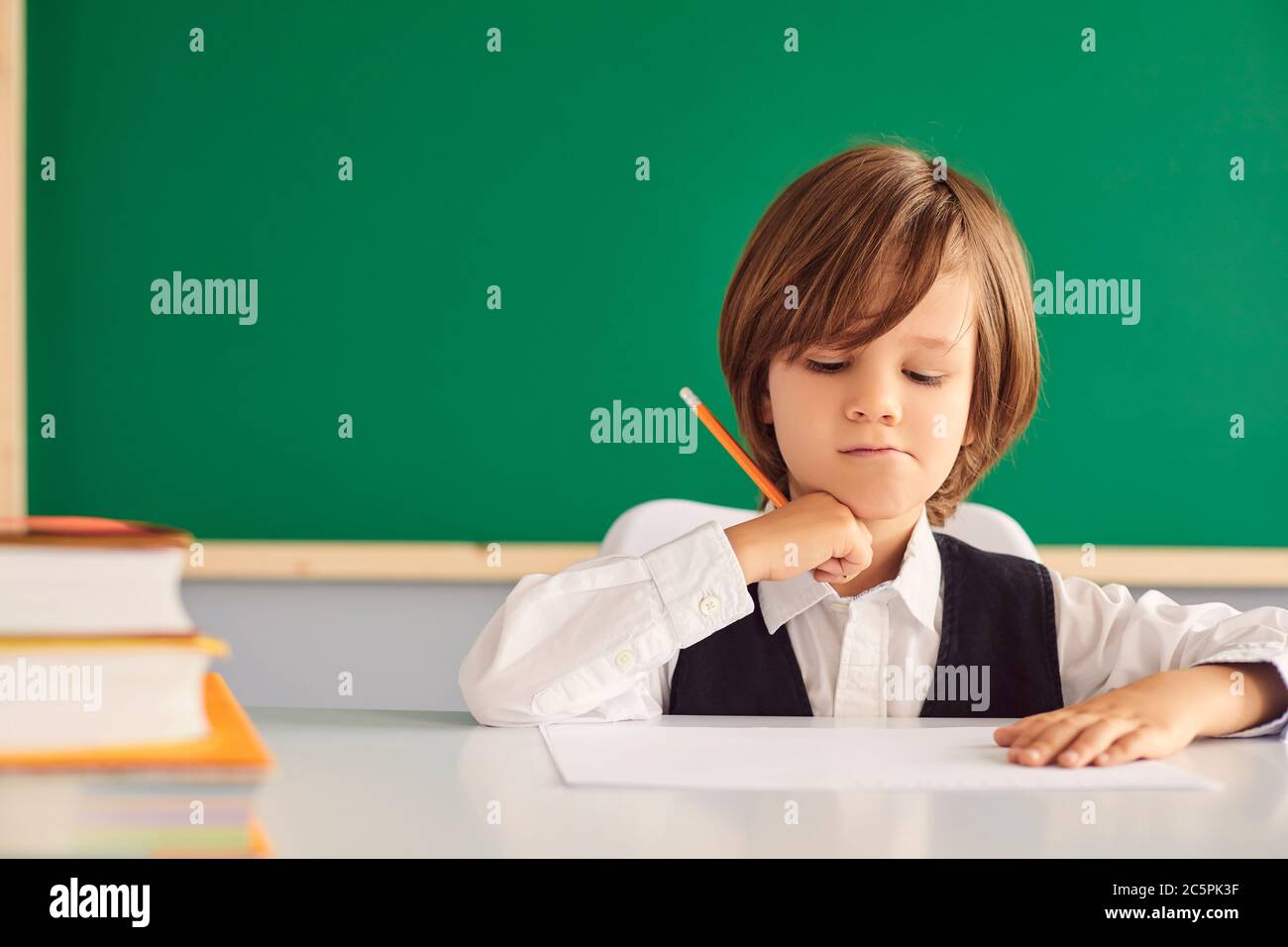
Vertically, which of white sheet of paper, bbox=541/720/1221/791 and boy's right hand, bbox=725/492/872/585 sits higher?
boy's right hand, bbox=725/492/872/585

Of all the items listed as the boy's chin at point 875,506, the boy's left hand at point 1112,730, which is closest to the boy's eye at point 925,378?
the boy's chin at point 875,506

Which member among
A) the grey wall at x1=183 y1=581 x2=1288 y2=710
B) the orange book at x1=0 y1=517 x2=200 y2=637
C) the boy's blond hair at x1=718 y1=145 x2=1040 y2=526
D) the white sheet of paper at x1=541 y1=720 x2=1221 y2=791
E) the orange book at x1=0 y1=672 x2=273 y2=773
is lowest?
the grey wall at x1=183 y1=581 x2=1288 y2=710

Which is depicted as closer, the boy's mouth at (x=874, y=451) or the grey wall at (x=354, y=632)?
the boy's mouth at (x=874, y=451)

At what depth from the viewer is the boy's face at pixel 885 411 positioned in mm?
1043

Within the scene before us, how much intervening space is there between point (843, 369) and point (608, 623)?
323 mm

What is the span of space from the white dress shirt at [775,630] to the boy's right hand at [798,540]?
0.02 metres

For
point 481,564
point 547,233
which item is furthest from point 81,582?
point 547,233

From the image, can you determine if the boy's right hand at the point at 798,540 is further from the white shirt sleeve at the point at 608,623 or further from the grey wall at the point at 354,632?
the grey wall at the point at 354,632

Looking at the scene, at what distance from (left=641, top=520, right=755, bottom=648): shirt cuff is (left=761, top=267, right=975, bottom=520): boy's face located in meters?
0.15

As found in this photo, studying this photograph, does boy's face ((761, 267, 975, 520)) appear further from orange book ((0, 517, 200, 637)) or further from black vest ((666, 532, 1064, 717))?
orange book ((0, 517, 200, 637))

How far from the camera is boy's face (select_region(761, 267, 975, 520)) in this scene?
1043 mm

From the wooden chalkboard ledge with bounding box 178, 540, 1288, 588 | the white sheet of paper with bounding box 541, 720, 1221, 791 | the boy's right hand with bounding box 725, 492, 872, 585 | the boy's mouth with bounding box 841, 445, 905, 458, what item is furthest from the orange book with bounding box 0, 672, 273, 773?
the wooden chalkboard ledge with bounding box 178, 540, 1288, 588

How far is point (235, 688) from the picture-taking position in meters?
2.00

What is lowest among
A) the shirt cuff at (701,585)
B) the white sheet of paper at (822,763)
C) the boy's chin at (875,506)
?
the white sheet of paper at (822,763)
